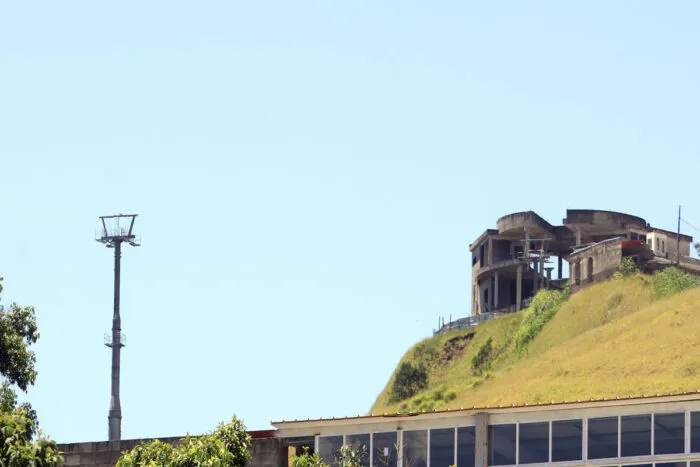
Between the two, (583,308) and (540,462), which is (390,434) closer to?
(540,462)

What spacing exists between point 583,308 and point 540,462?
73.8 meters

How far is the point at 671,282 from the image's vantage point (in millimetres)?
109562

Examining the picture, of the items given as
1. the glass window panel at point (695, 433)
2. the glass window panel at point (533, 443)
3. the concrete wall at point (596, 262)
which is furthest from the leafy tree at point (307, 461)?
the concrete wall at point (596, 262)

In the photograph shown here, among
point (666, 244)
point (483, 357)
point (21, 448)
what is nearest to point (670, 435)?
point (21, 448)

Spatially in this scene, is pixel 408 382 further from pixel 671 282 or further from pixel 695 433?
pixel 695 433

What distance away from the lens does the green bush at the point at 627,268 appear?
112438mm

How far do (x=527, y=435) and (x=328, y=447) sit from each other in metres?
6.17

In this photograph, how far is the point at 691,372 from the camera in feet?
296

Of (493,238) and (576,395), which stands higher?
(493,238)

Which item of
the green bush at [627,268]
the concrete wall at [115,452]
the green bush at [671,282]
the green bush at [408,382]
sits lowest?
the concrete wall at [115,452]

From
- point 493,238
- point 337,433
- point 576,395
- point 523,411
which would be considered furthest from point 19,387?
point 493,238

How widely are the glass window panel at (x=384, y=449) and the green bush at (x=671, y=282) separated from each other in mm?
67976

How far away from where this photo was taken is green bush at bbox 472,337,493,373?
120938 millimetres

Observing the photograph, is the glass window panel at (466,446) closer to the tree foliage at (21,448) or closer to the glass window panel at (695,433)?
the glass window panel at (695,433)
